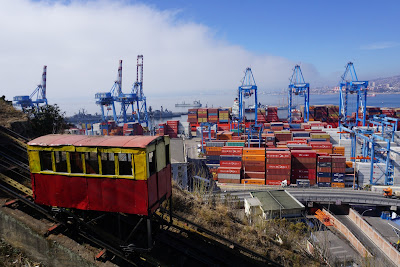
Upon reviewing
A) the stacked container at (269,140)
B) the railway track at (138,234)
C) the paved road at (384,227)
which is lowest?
the paved road at (384,227)

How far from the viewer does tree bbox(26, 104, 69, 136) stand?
52.5 feet

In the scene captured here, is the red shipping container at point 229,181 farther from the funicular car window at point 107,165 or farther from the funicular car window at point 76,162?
the funicular car window at point 76,162

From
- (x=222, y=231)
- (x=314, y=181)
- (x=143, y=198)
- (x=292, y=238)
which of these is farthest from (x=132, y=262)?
(x=314, y=181)

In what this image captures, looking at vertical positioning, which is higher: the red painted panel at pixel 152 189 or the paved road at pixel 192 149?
the red painted panel at pixel 152 189

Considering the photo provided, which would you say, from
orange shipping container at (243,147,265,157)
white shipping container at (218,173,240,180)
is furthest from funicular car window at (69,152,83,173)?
orange shipping container at (243,147,265,157)

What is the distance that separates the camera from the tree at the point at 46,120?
52.5 feet

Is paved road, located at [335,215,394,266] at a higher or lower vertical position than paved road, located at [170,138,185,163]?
lower

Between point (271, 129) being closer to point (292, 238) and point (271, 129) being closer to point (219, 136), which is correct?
point (219, 136)

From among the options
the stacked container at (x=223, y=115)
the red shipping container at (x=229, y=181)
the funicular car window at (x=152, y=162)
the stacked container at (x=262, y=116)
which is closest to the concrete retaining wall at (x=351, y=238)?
the red shipping container at (x=229, y=181)

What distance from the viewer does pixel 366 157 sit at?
120 feet

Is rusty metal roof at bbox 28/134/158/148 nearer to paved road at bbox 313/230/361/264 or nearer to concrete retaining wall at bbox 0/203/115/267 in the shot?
concrete retaining wall at bbox 0/203/115/267

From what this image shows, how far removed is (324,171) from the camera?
3284 centimetres

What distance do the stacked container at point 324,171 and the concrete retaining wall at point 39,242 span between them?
3119 cm

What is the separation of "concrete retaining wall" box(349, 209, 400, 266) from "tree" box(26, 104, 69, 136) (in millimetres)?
25798
